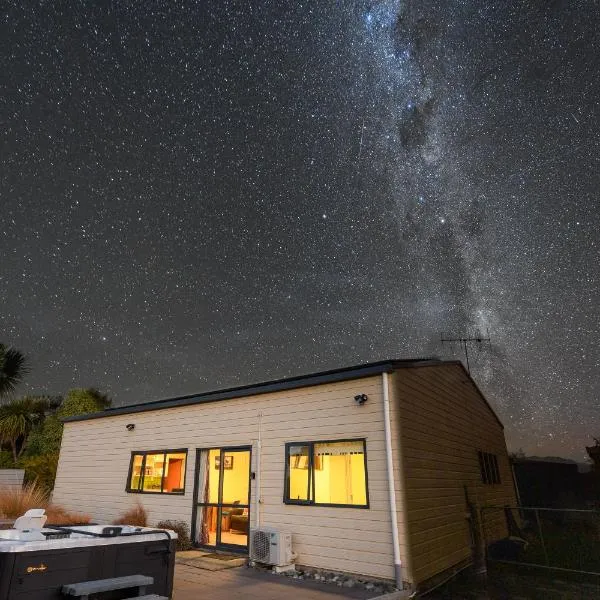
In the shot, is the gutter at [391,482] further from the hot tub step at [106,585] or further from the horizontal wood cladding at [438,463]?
the hot tub step at [106,585]

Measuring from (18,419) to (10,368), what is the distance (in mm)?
6009

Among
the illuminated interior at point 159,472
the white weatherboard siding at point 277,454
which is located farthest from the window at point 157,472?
the white weatherboard siding at point 277,454

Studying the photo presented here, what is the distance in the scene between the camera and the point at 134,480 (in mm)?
11742

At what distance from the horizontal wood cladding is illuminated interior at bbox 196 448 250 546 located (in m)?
3.55

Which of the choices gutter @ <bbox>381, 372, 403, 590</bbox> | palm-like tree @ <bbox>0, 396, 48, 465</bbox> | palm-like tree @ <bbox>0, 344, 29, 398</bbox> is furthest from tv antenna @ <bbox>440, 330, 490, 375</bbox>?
palm-like tree @ <bbox>0, 396, 48, 465</bbox>

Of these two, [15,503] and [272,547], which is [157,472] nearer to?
[15,503]

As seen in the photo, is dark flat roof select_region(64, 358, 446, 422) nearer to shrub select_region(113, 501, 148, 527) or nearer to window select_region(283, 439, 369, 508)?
window select_region(283, 439, 369, 508)

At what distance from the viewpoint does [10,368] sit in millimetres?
18766

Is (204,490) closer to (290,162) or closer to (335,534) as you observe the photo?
(335,534)

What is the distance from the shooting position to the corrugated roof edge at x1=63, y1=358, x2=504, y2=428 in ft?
26.5

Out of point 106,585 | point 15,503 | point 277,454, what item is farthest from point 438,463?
point 15,503

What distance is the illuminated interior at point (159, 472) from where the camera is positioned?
10.8 m

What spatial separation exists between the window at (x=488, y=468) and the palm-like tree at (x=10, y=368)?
1802 centimetres

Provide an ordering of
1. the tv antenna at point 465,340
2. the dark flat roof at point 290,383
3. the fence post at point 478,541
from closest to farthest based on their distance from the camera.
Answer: the dark flat roof at point 290,383
the fence post at point 478,541
the tv antenna at point 465,340
